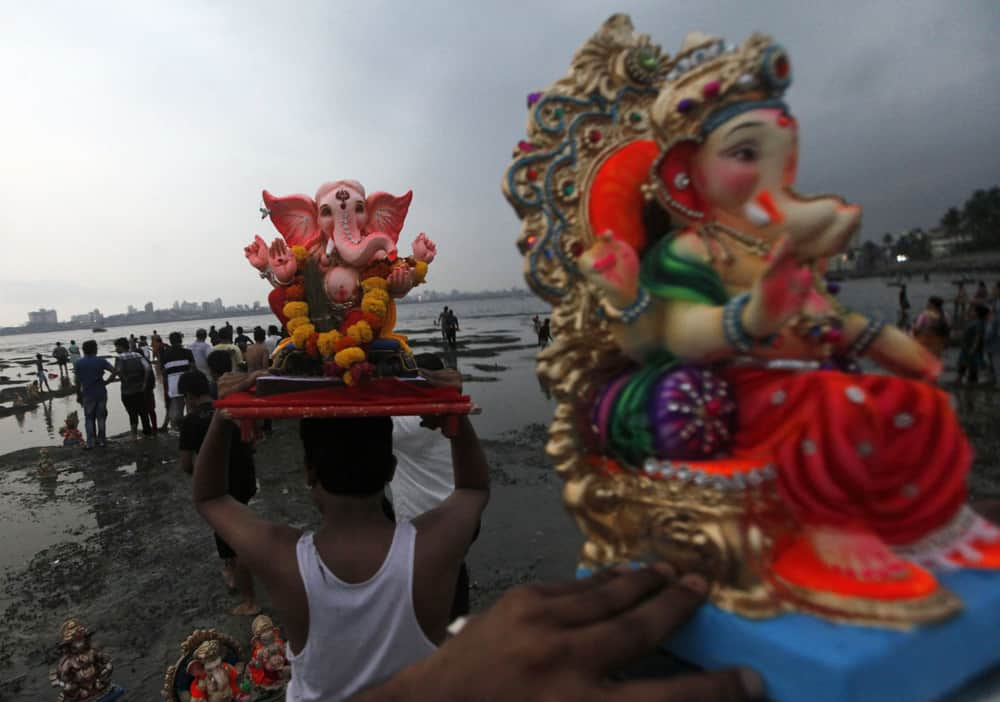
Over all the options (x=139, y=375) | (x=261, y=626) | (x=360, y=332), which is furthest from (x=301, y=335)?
(x=139, y=375)

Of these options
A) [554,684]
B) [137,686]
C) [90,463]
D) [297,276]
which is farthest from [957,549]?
[90,463]

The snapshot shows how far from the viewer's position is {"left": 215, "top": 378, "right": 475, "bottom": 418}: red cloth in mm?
2246

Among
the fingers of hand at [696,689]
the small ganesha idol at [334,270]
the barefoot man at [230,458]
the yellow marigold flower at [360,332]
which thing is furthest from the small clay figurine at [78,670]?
the fingers of hand at [696,689]

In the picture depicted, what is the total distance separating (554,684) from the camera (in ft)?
3.22

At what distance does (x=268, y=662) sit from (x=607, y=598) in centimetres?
286

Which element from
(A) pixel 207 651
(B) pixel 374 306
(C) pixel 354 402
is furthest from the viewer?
(B) pixel 374 306

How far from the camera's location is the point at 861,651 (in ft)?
3.16

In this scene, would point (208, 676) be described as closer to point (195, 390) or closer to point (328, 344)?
point (328, 344)

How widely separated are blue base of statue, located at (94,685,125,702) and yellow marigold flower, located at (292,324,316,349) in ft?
7.37

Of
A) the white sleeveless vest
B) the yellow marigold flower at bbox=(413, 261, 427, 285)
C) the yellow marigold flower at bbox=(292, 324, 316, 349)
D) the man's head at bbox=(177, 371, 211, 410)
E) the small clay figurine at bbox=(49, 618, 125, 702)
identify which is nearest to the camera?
the white sleeveless vest

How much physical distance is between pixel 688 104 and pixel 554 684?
1.33m

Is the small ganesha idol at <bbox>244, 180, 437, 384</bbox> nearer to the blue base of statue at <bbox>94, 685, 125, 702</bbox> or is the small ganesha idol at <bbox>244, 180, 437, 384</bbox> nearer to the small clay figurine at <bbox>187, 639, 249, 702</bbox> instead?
the small clay figurine at <bbox>187, 639, 249, 702</bbox>

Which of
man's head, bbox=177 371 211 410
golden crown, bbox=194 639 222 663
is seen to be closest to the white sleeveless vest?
golden crown, bbox=194 639 222 663

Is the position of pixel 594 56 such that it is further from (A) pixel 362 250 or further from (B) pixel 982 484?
(B) pixel 982 484
